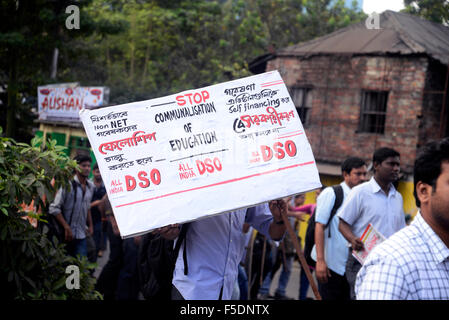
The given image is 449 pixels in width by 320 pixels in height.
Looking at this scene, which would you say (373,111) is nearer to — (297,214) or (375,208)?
(297,214)

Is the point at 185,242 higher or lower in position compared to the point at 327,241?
higher

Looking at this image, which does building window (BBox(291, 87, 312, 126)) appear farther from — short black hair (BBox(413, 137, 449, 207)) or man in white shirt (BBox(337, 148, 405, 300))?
short black hair (BBox(413, 137, 449, 207))

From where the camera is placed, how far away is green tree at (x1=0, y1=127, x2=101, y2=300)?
4.29 m

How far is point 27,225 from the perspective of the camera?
14.6ft

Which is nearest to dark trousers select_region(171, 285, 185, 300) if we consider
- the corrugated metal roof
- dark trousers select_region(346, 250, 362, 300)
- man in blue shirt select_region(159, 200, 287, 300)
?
man in blue shirt select_region(159, 200, 287, 300)

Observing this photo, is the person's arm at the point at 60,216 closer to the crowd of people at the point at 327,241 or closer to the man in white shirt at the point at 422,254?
the crowd of people at the point at 327,241

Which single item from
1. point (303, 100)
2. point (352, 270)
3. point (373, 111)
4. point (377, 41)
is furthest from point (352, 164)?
point (303, 100)

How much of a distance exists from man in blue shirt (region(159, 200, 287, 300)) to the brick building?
1148cm

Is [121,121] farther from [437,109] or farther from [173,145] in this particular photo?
[437,109]

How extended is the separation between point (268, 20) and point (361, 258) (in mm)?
25837

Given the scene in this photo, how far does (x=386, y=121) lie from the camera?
16375 mm

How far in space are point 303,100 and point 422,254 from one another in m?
16.2

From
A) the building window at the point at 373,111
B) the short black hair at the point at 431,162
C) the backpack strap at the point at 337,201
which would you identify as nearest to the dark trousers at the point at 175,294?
the short black hair at the point at 431,162

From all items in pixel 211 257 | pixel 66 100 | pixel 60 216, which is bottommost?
pixel 60 216
